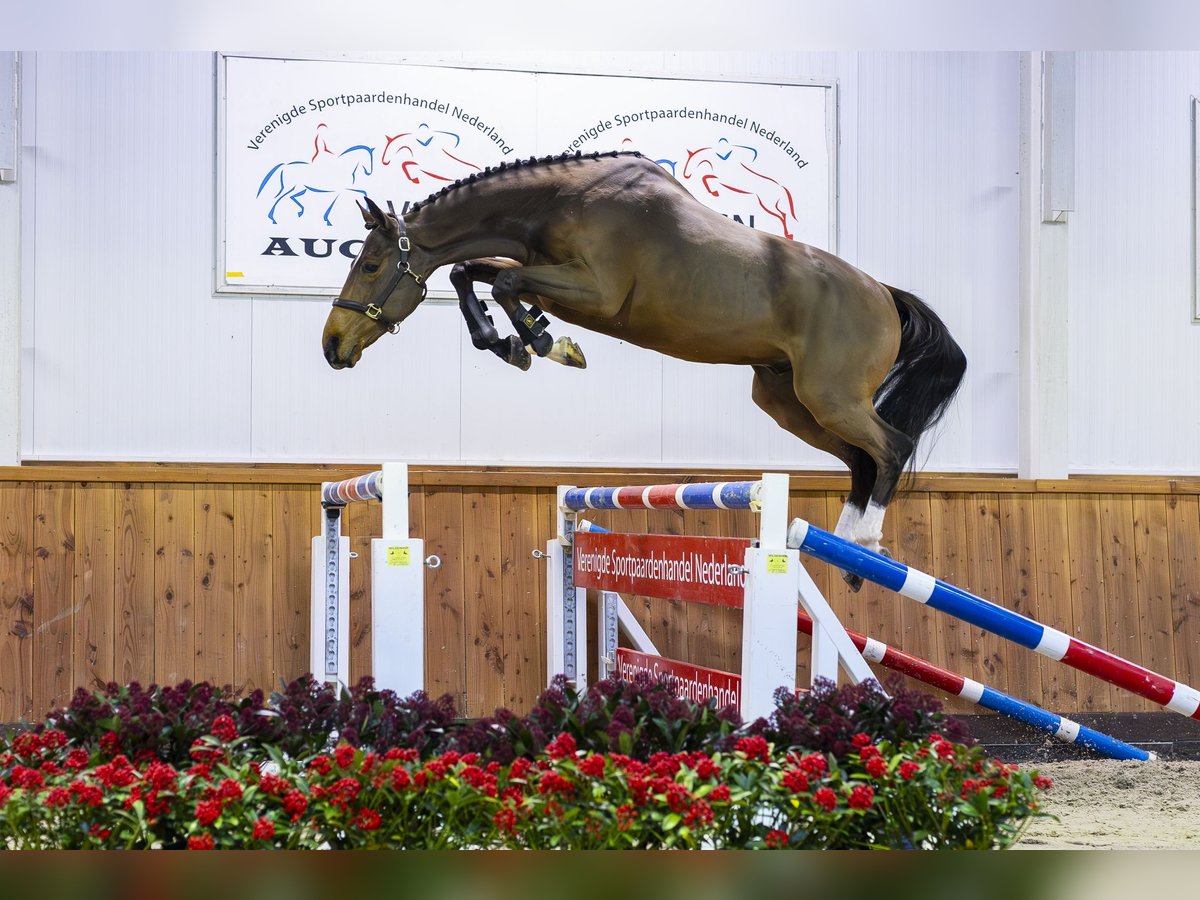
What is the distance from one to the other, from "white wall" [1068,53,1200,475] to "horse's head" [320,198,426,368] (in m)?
3.62

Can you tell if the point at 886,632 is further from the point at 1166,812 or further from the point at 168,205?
the point at 168,205

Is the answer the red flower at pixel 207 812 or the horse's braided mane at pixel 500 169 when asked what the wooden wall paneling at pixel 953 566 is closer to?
the horse's braided mane at pixel 500 169

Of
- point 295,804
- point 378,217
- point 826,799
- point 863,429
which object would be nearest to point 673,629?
point 863,429

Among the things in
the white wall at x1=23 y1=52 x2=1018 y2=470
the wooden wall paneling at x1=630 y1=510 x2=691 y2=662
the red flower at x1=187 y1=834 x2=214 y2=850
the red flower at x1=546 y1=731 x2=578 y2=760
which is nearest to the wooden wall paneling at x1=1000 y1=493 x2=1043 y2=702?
the white wall at x1=23 y1=52 x2=1018 y2=470

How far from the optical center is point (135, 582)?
485cm

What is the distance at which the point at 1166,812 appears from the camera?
11.5 feet

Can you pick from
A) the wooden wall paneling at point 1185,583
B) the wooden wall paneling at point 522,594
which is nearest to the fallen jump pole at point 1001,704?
Answer: the wooden wall paneling at point 1185,583

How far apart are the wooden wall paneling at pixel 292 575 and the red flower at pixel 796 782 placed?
3440 millimetres

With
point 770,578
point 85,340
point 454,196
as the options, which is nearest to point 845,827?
point 770,578

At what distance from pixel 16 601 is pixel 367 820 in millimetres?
3554

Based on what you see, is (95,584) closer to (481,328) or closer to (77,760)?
(481,328)

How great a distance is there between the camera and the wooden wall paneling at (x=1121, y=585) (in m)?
5.34

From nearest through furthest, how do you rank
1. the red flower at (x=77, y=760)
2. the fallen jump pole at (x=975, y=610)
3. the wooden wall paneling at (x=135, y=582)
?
the red flower at (x=77, y=760)
the fallen jump pole at (x=975, y=610)
the wooden wall paneling at (x=135, y=582)

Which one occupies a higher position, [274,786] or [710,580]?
[710,580]
